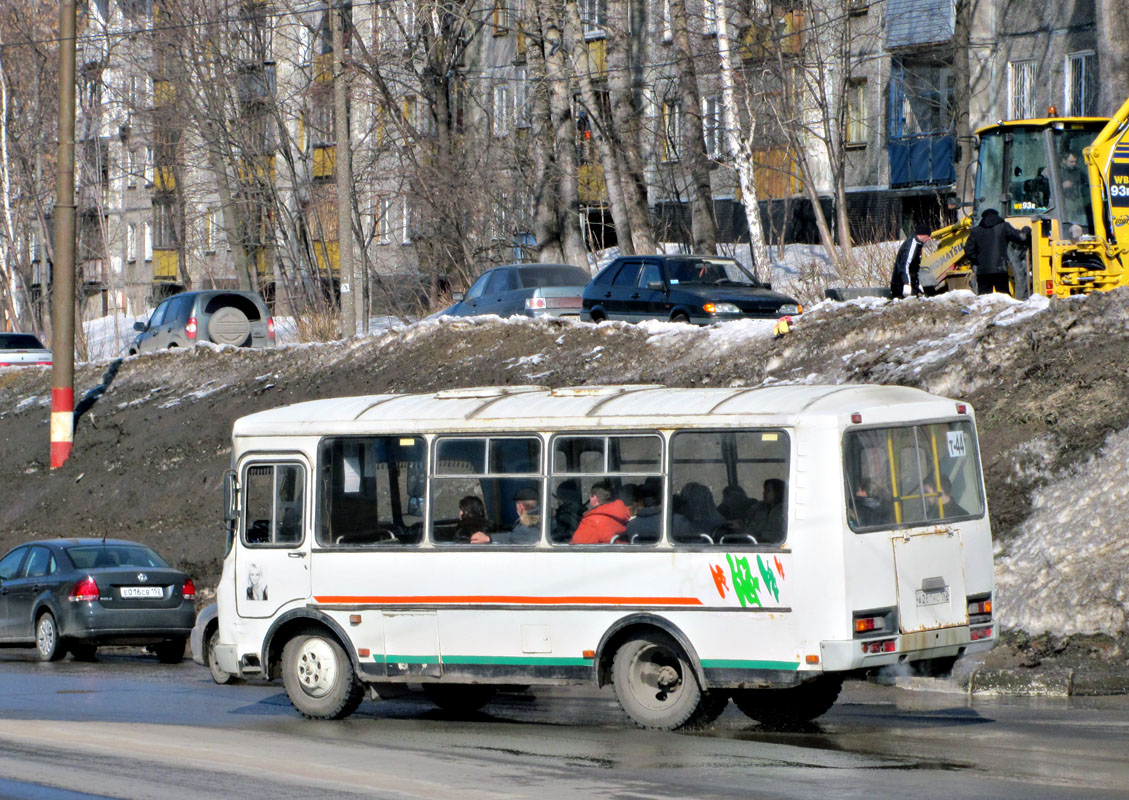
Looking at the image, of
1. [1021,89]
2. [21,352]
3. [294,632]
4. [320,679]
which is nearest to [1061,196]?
[294,632]

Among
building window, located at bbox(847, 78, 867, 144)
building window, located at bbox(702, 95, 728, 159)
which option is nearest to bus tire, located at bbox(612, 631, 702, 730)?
building window, located at bbox(702, 95, 728, 159)

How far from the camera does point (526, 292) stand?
1194 inches

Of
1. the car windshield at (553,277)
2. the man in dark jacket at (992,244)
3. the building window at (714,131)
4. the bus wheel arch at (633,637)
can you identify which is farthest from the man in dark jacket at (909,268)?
the building window at (714,131)

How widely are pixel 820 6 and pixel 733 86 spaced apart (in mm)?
7636

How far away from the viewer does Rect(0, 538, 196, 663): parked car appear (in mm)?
17688

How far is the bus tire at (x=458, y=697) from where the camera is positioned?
12.9m

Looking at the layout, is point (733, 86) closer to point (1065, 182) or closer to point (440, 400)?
point (1065, 182)

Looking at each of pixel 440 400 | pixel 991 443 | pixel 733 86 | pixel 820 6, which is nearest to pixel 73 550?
pixel 440 400

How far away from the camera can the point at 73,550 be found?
18.7 meters

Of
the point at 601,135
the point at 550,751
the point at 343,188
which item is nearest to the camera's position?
the point at 550,751

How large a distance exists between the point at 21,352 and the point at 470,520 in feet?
110

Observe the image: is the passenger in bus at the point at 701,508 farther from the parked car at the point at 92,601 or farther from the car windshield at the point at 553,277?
the car windshield at the point at 553,277

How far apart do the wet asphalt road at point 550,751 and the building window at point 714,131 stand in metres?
29.5

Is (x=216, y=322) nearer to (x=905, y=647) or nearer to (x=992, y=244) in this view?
(x=992, y=244)
